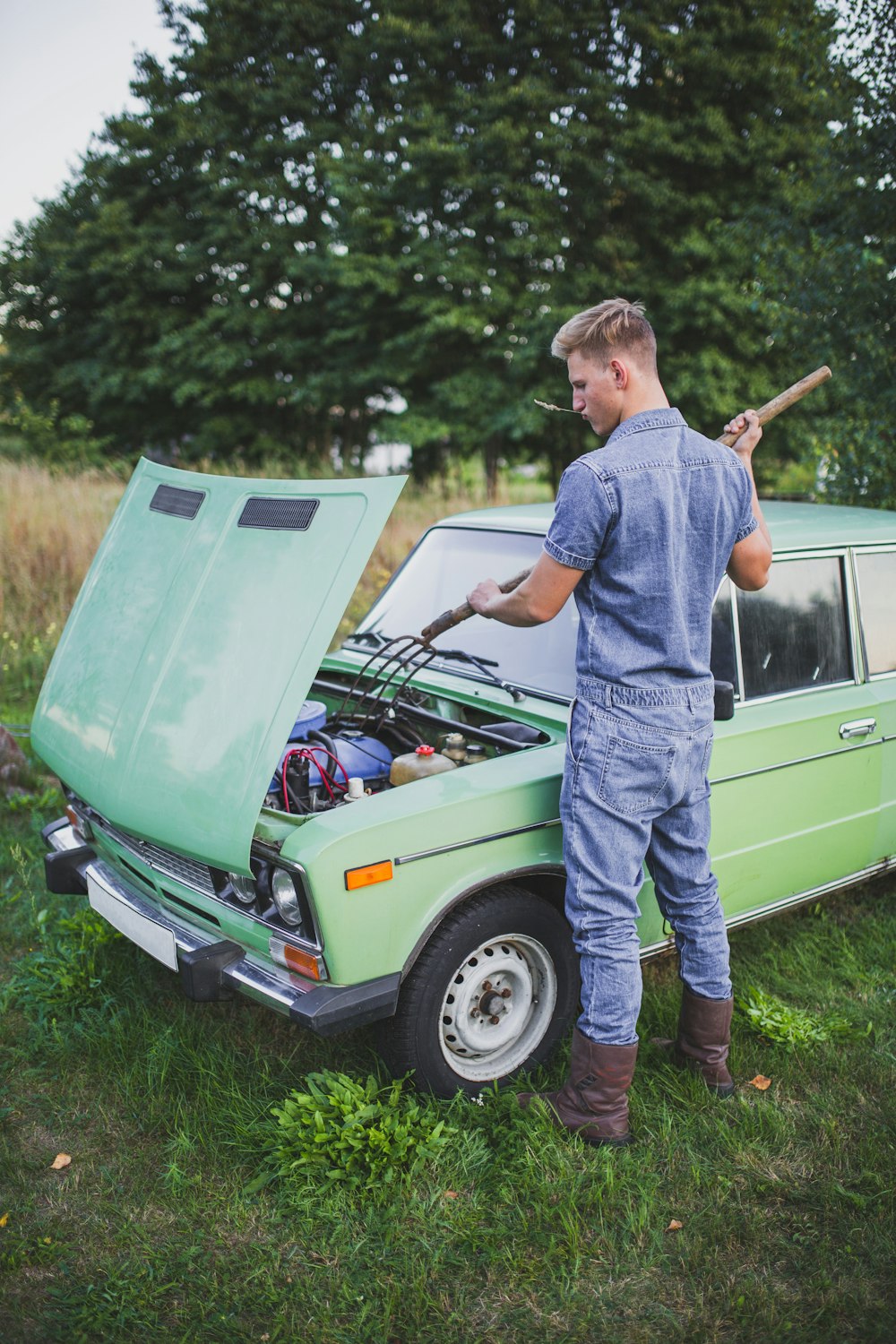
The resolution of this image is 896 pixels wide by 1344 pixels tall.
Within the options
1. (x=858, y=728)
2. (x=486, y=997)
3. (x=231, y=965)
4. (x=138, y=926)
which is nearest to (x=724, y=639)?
(x=858, y=728)

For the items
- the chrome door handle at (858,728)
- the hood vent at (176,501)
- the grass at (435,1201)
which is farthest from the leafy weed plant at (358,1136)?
the chrome door handle at (858,728)

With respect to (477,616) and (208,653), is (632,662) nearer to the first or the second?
(208,653)

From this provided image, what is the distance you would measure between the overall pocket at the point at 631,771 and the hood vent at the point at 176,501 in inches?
62.5

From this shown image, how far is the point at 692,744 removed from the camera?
2.66m

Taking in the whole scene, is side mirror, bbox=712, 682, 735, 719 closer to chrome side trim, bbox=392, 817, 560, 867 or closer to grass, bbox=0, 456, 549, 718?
chrome side trim, bbox=392, 817, 560, 867

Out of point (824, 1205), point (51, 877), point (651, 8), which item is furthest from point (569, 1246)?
point (651, 8)

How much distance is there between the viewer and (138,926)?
2.93 meters

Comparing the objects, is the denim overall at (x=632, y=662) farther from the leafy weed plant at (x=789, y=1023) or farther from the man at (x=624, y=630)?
the leafy weed plant at (x=789, y=1023)

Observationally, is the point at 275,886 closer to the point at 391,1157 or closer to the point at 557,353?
the point at 391,1157

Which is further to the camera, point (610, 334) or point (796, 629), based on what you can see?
point (796, 629)

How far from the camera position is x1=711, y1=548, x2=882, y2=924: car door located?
3.31 metres

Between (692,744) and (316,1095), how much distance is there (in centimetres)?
149

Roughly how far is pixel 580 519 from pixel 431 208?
15689mm

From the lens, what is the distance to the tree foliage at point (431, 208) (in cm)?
1525
